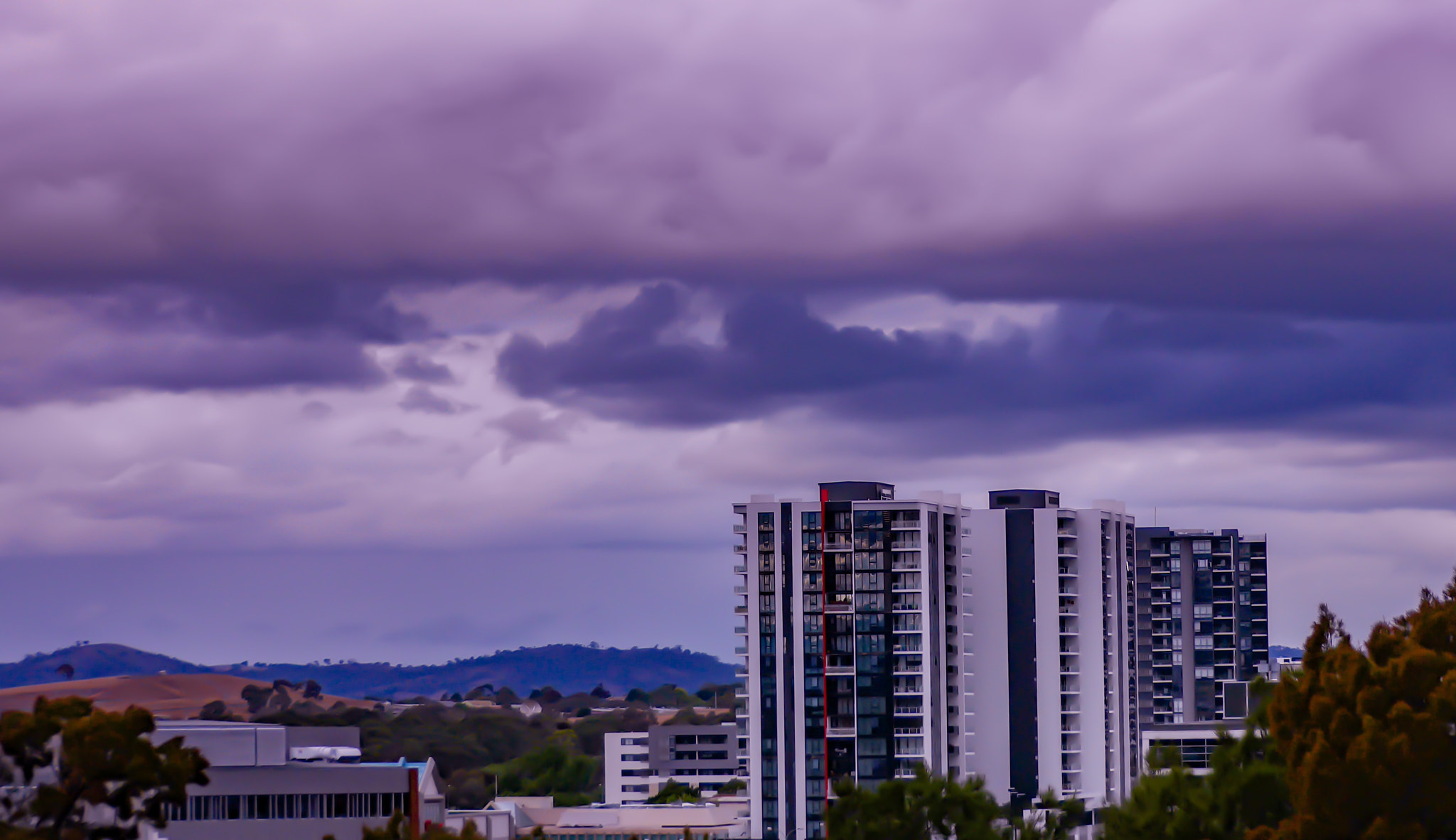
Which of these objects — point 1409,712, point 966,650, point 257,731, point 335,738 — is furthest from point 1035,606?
point 1409,712

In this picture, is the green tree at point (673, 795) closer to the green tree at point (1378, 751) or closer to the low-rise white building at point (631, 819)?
the low-rise white building at point (631, 819)

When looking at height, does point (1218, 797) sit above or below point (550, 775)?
above

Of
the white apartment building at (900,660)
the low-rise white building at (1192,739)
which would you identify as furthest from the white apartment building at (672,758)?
the white apartment building at (900,660)

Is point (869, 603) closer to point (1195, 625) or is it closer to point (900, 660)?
point (900, 660)

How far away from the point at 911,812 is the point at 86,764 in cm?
2078

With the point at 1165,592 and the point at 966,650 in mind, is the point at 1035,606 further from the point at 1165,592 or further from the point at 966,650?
the point at 1165,592

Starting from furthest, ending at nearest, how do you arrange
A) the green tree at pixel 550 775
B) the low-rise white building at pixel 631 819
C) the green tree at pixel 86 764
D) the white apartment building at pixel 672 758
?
1. the white apartment building at pixel 672 758
2. the green tree at pixel 550 775
3. the low-rise white building at pixel 631 819
4. the green tree at pixel 86 764

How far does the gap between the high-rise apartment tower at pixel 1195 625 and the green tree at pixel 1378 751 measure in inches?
4218

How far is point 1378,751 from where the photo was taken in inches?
1227

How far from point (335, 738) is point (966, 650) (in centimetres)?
3585

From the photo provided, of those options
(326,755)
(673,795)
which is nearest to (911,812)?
(326,755)

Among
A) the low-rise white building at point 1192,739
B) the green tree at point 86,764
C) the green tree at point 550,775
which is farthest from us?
the green tree at point 550,775

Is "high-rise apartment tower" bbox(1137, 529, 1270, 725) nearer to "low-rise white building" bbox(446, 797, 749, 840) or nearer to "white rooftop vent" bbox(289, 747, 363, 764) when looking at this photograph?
"low-rise white building" bbox(446, 797, 749, 840)

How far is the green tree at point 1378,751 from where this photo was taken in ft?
102
